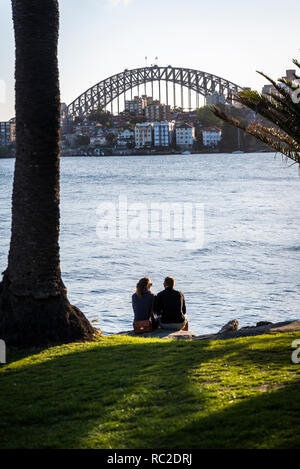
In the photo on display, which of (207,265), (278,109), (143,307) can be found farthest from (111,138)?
(278,109)

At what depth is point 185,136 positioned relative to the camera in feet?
544

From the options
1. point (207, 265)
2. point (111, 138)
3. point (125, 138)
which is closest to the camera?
point (207, 265)

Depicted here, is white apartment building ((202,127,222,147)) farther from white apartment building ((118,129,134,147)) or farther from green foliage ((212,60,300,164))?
green foliage ((212,60,300,164))

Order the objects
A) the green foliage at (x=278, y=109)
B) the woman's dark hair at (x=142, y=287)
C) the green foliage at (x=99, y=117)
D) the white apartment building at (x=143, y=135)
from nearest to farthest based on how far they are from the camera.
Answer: the green foliage at (x=278, y=109) < the woman's dark hair at (x=142, y=287) < the white apartment building at (x=143, y=135) < the green foliage at (x=99, y=117)

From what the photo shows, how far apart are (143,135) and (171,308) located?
532 feet

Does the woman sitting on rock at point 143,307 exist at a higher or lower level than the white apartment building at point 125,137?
lower

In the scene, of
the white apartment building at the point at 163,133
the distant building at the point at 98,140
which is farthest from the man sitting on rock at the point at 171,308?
the distant building at the point at 98,140

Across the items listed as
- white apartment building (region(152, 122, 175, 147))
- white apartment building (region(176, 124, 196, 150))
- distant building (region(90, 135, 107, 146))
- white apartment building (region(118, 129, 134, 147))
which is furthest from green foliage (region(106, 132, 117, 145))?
white apartment building (region(176, 124, 196, 150))

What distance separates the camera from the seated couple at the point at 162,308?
9039 mm

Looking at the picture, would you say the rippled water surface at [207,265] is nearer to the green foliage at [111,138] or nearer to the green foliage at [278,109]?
the green foliage at [278,109]

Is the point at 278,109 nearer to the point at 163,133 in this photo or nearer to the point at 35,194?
Answer: the point at 35,194

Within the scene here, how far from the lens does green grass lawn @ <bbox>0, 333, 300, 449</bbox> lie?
13.5ft

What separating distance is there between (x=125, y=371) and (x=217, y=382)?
3.29 ft

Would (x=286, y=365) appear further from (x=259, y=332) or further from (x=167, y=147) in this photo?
(x=167, y=147)
